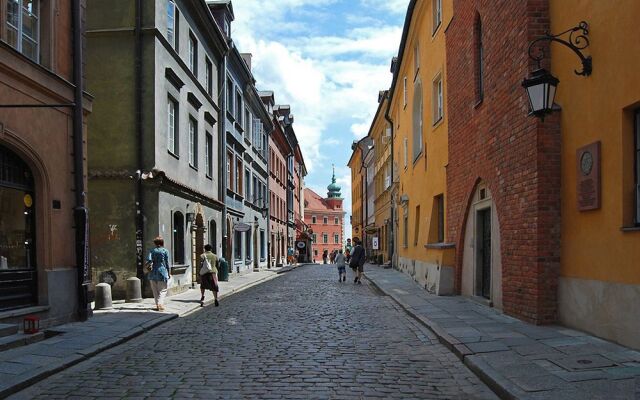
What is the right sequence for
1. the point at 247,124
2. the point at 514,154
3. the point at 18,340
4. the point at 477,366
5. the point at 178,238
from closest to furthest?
1. the point at 477,366
2. the point at 18,340
3. the point at 514,154
4. the point at 178,238
5. the point at 247,124

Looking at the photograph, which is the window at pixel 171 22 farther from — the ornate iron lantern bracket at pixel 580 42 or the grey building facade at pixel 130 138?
the ornate iron lantern bracket at pixel 580 42

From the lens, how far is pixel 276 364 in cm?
743

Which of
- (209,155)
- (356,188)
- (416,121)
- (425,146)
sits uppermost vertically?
(416,121)

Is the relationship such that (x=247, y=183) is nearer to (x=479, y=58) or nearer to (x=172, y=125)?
(x=172, y=125)

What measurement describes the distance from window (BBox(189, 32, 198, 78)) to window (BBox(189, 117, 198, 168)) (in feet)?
6.11

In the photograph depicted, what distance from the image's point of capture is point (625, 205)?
7352 millimetres

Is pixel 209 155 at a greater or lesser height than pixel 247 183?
greater

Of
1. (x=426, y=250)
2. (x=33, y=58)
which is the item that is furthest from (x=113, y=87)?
(x=426, y=250)

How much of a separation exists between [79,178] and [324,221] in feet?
320

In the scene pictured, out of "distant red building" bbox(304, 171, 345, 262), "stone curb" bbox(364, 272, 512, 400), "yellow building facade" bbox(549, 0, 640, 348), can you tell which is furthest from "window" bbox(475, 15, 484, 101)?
"distant red building" bbox(304, 171, 345, 262)

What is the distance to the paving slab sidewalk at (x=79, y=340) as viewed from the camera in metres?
6.86

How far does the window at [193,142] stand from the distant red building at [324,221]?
8469cm

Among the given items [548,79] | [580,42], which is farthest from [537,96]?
[580,42]

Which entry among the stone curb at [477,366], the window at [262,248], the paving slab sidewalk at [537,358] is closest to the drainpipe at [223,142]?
the window at [262,248]
